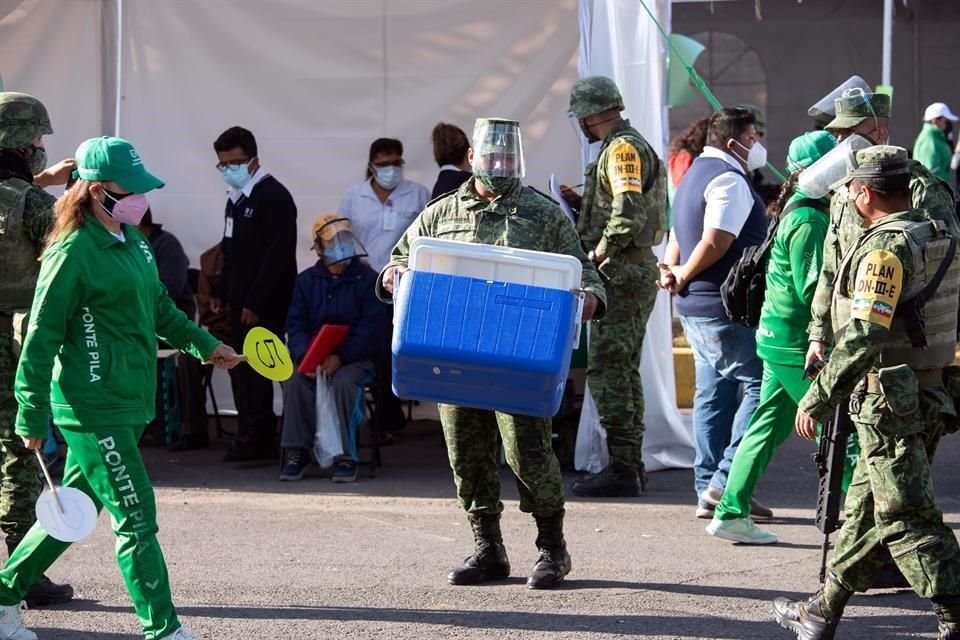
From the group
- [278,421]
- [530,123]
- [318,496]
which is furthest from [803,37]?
[318,496]

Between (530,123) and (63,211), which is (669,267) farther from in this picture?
(63,211)

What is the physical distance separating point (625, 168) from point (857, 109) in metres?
1.39

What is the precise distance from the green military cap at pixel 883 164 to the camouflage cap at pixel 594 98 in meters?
2.75

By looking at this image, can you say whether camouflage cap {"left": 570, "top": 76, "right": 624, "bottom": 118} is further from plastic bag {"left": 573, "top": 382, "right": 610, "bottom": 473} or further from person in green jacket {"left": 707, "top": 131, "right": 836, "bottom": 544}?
plastic bag {"left": 573, "top": 382, "right": 610, "bottom": 473}

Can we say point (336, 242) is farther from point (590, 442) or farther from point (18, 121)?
point (18, 121)

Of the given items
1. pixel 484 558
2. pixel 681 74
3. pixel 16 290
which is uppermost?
pixel 681 74

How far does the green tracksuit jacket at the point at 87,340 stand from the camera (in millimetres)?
4391

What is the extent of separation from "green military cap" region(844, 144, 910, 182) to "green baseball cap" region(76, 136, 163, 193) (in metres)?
2.31

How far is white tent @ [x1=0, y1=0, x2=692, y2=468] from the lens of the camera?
9164mm

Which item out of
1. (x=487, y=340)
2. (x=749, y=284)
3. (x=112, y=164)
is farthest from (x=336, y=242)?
(x=112, y=164)

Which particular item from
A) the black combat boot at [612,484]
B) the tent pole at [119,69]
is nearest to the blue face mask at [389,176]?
the tent pole at [119,69]

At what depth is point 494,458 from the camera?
5.60 metres

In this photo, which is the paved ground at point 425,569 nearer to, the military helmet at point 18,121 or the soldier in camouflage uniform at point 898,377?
the soldier in camouflage uniform at point 898,377

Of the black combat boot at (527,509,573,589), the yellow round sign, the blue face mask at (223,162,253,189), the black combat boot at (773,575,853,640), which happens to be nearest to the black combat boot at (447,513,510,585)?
the black combat boot at (527,509,573,589)
